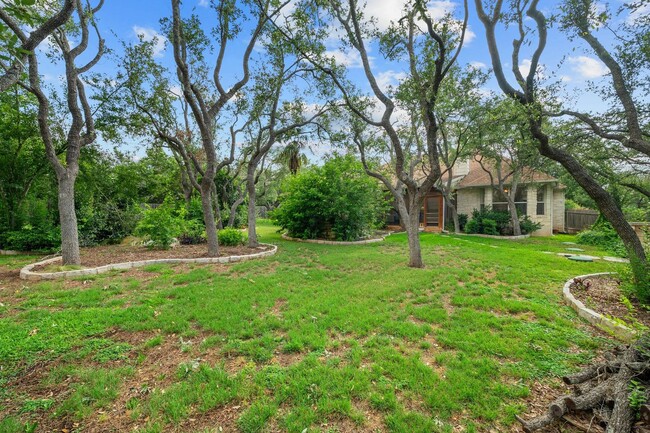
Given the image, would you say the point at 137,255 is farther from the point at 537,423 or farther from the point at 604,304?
the point at 604,304

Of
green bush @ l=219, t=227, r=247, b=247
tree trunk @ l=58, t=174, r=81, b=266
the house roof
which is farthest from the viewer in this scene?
the house roof

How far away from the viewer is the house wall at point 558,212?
15430 mm

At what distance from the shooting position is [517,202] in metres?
15.0

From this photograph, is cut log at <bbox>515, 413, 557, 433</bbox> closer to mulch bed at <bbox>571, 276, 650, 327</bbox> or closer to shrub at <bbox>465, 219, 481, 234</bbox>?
mulch bed at <bbox>571, 276, 650, 327</bbox>

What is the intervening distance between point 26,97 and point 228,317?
440 inches

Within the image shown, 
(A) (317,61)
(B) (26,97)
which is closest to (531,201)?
(A) (317,61)

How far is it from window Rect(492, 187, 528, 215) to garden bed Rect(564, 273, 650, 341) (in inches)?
403

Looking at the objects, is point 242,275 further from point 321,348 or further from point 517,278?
point 517,278

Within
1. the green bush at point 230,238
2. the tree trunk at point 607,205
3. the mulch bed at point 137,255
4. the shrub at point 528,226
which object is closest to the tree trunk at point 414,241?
the tree trunk at point 607,205

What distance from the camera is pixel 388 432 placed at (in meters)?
1.91

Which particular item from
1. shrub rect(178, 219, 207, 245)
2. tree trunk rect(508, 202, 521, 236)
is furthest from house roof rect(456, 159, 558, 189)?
shrub rect(178, 219, 207, 245)

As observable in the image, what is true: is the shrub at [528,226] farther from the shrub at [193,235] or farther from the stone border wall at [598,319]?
the shrub at [193,235]

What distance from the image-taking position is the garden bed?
10.8ft

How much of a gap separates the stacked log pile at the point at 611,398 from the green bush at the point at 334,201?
353 inches
